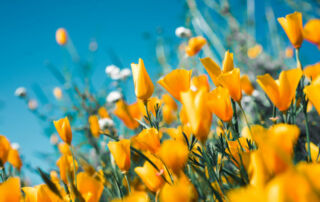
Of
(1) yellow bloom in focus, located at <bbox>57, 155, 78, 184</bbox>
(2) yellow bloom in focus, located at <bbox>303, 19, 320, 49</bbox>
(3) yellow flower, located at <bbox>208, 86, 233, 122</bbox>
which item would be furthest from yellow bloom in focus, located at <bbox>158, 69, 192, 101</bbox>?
(2) yellow bloom in focus, located at <bbox>303, 19, 320, 49</bbox>

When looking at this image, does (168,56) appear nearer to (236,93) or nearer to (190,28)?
(190,28)

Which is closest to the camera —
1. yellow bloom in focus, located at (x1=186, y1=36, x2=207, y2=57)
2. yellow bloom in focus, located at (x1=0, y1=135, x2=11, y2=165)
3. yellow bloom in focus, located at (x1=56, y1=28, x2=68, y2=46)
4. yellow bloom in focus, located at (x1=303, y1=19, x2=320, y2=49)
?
yellow bloom in focus, located at (x1=0, y1=135, x2=11, y2=165)

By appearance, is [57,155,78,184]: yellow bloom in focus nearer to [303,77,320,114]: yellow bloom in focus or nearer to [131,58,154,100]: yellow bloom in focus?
[131,58,154,100]: yellow bloom in focus

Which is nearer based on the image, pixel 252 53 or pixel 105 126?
pixel 105 126

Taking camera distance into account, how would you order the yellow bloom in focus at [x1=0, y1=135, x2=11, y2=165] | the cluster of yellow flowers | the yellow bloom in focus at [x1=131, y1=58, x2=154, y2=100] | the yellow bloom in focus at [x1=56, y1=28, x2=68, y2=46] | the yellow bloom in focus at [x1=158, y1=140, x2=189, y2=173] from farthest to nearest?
the yellow bloom in focus at [x1=56, y1=28, x2=68, y2=46], the yellow bloom in focus at [x1=0, y1=135, x2=11, y2=165], the yellow bloom in focus at [x1=131, y1=58, x2=154, y2=100], the yellow bloom in focus at [x1=158, y1=140, x2=189, y2=173], the cluster of yellow flowers

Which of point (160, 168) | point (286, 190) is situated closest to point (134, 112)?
point (160, 168)

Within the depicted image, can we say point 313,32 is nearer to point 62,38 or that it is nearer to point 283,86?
point 283,86
